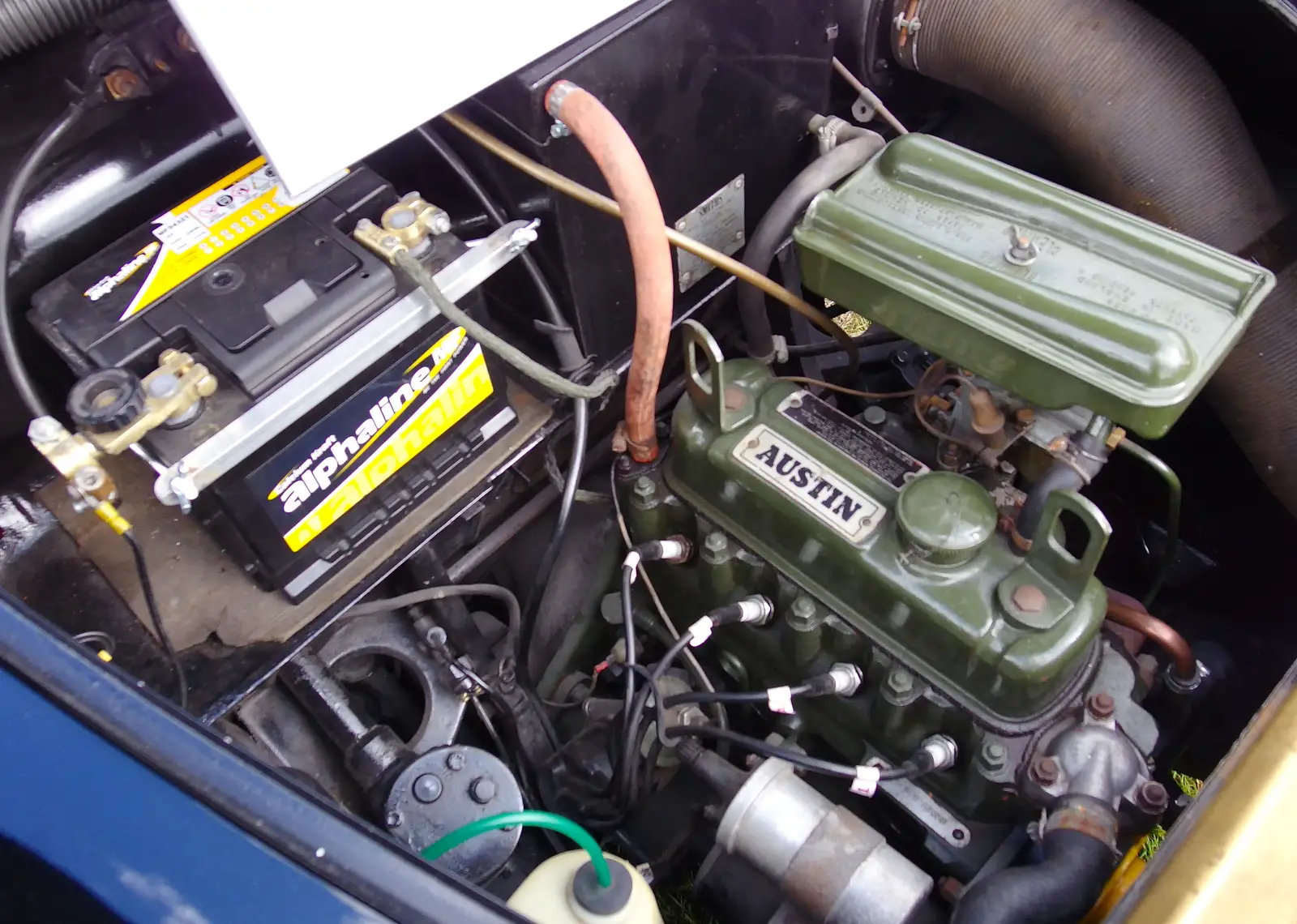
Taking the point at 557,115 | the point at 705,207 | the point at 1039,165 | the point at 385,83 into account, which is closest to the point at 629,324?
the point at 705,207

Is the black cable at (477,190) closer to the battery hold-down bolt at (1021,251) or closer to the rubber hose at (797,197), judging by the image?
the rubber hose at (797,197)

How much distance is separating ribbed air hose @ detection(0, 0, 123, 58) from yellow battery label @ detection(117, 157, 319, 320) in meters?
0.22

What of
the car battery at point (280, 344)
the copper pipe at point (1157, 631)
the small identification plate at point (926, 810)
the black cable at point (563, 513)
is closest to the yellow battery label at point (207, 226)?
the car battery at point (280, 344)

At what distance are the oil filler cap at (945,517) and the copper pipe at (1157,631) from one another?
11.0 inches

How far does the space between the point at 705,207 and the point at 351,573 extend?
685mm

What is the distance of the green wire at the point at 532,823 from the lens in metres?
0.99

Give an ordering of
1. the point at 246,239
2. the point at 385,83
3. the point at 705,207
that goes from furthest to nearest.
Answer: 1. the point at 705,207
2. the point at 246,239
3. the point at 385,83

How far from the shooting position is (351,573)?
116cm

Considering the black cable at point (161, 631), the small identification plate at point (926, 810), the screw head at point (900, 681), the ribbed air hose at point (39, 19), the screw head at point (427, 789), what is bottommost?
the small identification plate at point (926, 810)

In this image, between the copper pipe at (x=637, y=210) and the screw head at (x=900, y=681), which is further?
the screw head at (x=900, y=681)

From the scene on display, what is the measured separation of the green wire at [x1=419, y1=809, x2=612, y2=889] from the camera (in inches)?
38.9

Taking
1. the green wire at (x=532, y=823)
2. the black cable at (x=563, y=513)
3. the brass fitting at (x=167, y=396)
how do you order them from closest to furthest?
the brass fitting at (x=167, y=396) → the green wire at (x=532, y=823) → the black cable at (x=563, y=513)

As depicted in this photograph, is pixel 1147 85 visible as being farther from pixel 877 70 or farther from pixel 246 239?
pixel 246 239

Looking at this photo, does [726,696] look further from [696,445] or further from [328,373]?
[328,373]
